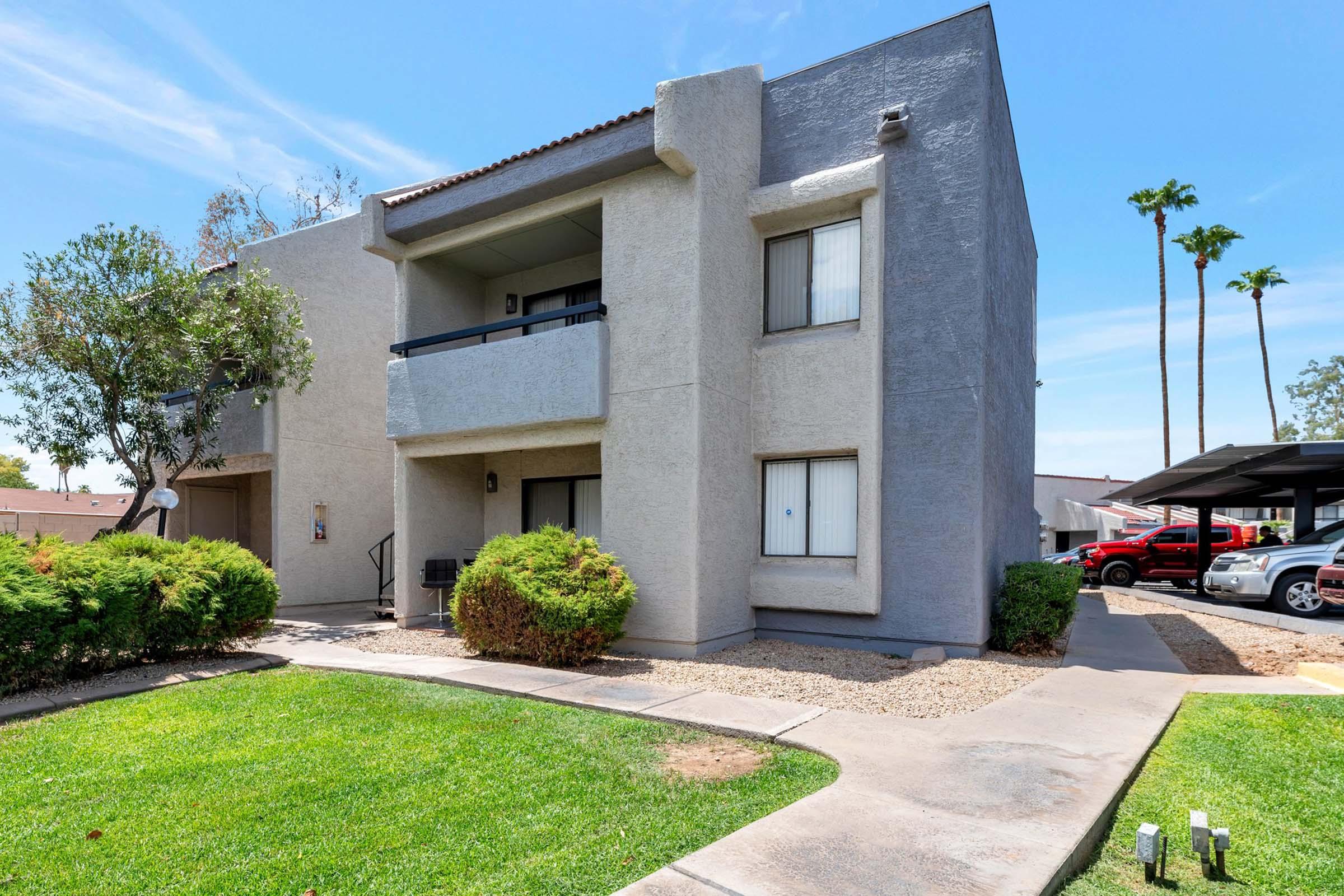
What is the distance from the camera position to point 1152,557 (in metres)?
22.5

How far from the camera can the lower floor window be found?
12.3 m

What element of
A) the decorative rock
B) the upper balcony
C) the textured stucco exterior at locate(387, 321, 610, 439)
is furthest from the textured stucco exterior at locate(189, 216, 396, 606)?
the decorative rock

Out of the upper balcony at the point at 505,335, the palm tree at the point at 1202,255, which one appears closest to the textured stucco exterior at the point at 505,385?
the upper balcony at the point at 505,335

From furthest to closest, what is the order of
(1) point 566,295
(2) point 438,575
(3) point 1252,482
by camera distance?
(3) point 1252,482 → (1) point 566,295 → (2) point 438,575

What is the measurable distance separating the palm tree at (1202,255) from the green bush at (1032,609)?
28.7m

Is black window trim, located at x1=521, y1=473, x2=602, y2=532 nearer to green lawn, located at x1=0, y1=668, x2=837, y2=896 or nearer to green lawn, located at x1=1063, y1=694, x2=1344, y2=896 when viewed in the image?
green lawn, located at x1=0, y1=668, x2=837, y2=896

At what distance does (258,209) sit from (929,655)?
26156mm

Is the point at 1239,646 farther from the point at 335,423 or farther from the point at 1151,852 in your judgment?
the point at 335,423

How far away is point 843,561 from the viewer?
1003cm

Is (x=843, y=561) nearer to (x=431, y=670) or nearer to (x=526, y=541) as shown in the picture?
(x=526, y=541)

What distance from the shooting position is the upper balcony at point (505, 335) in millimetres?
10234

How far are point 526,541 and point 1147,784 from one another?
679 centimetres

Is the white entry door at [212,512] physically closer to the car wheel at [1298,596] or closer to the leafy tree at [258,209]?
the leafy tree at [258,209]

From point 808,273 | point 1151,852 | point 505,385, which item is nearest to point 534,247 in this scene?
point 505,385
